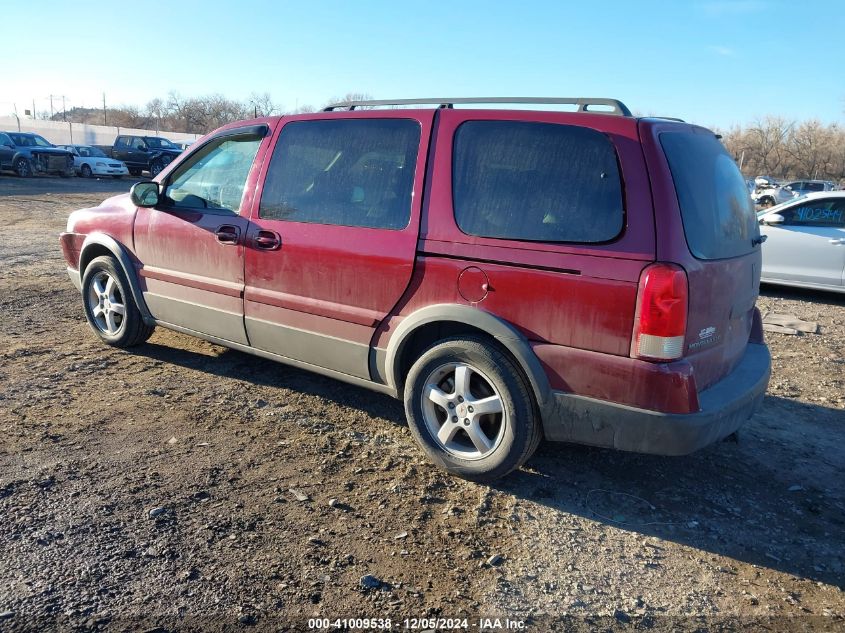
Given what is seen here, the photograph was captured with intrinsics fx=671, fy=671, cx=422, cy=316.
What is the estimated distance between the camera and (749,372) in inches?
145

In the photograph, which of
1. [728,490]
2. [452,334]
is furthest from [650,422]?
[452,334]

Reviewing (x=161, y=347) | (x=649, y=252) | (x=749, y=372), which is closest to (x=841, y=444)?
(x=749, y=372)

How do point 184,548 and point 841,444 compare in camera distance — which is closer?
point 184,548

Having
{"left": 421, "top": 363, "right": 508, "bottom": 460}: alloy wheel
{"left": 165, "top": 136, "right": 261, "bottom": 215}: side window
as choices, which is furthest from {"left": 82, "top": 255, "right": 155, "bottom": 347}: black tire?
{"left": 421, "top": 363, "right": 508, "bottom": 460}: alloy wheel

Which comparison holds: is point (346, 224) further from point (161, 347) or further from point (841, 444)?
point (841, 444)

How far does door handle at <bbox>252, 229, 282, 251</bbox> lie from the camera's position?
4223 millimetres

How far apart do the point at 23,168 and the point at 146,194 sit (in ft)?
83.5

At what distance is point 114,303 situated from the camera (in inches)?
212

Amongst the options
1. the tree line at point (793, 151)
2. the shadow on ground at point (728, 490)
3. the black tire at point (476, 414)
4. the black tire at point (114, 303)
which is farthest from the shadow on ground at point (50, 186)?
the tree line at point (793, 151)

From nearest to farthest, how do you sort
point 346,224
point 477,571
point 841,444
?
point 477,571 → point 346,224 → point 841,444

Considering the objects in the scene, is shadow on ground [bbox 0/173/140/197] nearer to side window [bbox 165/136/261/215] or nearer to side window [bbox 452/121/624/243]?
side window [bbox 165/136/261/215]

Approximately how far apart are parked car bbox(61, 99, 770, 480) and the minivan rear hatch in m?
0.01

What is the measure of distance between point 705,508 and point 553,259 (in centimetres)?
154

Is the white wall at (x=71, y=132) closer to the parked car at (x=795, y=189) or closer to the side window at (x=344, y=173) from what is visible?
the parked car at (x=795, y=189)
